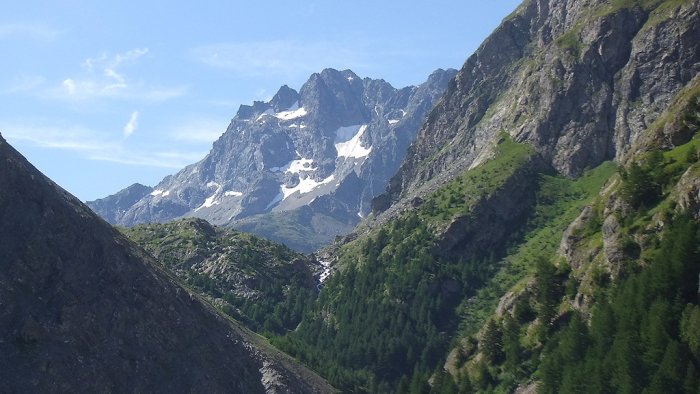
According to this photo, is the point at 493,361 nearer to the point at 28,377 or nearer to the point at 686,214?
the point at 686,214

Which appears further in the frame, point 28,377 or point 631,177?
point 631,177

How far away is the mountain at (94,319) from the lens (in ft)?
395

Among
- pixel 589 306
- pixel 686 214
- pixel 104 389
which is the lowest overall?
pixel 104 389

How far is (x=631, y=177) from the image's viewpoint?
13050 centimetres

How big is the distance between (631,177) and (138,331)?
9123 cm

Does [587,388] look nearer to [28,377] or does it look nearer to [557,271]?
[557,271]

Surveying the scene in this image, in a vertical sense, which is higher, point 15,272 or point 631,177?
point 631,177

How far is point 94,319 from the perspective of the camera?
130m

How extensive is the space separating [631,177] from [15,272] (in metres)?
107

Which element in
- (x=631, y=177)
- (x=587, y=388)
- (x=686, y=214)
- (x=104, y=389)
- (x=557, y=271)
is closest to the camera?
(x=587, y=388)

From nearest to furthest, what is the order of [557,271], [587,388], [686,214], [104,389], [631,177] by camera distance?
[587,388] < [686,214] < [104,389] < [631,177] < [557,271]

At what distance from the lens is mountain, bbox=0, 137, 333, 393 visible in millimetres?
120438

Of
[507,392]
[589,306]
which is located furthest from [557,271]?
[507,392]

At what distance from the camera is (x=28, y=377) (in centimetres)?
11481
